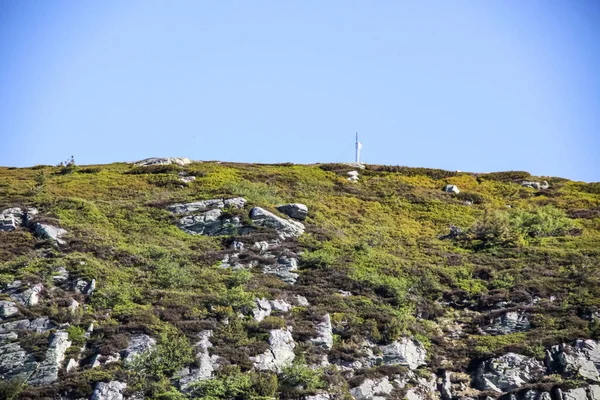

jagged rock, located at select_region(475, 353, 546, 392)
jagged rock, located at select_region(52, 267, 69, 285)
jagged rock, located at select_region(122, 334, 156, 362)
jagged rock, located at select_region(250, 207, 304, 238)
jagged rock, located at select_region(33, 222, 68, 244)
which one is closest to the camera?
jagged rock, located at select_region(122, 334, 156, 362)

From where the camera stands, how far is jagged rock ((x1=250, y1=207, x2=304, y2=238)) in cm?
4256

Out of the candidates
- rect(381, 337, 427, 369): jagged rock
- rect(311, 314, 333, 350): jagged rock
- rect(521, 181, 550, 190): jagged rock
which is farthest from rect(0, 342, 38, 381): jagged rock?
rect(521, 181, 550, 190): jagged rock

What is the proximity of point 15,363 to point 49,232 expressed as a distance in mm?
12893

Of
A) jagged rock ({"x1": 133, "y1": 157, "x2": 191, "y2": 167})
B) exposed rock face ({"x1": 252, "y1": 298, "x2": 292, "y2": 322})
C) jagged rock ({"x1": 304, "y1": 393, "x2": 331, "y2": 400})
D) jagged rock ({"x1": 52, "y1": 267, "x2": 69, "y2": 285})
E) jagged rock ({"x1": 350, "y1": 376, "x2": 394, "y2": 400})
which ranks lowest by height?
jagged rock ({"x1": 350, "y1": 376, "x2": 394, "y2": 400})

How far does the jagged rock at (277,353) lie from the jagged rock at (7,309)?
10.9m

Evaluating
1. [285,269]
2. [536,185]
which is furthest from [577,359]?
[536,185]

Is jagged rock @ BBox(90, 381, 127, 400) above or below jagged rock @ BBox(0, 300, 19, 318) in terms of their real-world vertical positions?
below

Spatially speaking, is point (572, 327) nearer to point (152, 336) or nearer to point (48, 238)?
point (152, 336)

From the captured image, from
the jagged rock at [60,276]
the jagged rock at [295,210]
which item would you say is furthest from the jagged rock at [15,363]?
the jagged rock at [295,210]

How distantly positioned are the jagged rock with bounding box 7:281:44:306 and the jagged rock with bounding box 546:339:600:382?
79.1 feet

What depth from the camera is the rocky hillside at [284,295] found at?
27.1 m

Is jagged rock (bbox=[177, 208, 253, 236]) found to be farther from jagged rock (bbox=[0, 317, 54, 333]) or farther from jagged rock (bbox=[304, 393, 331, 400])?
jagged rock (bbox=[304, 393, 331, 400])

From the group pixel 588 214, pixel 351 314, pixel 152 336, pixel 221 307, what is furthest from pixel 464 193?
pixel 152 336

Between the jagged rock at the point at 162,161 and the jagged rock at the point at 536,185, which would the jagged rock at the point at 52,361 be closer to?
the jagged rock at the point at 162,161
